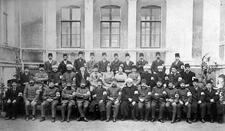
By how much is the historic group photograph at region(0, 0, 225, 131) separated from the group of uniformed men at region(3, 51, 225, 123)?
0.6 inches

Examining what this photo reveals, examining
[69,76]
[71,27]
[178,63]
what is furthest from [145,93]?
[71,27]

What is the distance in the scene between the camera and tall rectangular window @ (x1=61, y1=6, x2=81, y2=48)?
16.5ft

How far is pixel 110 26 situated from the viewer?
538cm

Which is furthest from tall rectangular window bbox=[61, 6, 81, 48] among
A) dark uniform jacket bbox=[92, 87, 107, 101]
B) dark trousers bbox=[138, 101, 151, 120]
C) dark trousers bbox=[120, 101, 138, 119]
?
dark trousers bbox=[138, 101, 151, 120]

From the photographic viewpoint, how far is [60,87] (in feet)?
17.1

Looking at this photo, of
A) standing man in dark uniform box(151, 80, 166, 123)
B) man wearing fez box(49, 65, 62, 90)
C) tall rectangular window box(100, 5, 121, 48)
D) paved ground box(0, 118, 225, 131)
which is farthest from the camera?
man wearing fez box(49, 65, 62, 90)

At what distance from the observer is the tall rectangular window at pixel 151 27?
507 centimetres

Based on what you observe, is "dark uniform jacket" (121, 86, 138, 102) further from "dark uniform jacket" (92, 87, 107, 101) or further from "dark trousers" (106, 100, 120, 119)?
"dark uniform jacket" (92, 87, 107, 101)

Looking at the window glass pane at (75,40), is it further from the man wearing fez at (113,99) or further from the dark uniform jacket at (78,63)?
the man wearing fez at (113,99)

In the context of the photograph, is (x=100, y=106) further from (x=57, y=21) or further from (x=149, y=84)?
(x=57, y=21)

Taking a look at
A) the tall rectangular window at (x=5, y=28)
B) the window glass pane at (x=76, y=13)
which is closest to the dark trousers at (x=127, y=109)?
the window glass pane at (x=76, y=13)

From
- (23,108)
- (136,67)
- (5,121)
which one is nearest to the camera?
(5,121)

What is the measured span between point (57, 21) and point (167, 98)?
2.12m

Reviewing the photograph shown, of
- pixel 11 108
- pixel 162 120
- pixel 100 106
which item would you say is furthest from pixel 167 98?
pixel 11 108
